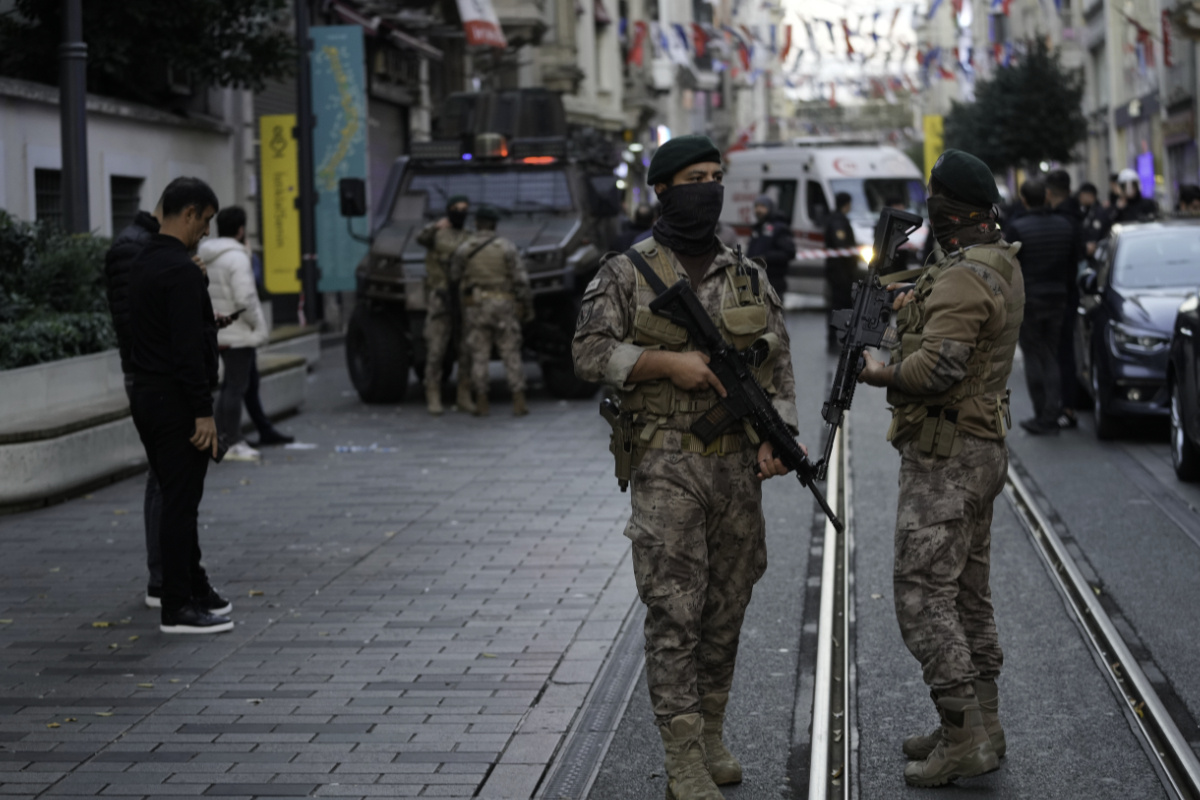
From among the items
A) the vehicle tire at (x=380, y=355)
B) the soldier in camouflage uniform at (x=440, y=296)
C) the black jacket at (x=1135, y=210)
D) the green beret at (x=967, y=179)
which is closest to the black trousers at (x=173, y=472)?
the green beret at (x=967, y=179)

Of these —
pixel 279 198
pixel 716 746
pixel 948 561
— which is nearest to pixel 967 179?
pixel 948 561

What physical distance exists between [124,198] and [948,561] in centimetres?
1583

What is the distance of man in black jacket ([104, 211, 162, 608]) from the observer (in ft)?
22.6

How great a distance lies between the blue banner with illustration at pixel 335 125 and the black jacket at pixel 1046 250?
12530 millimetres

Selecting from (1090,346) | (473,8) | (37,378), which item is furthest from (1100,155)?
(37,378)

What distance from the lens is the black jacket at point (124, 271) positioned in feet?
22.5

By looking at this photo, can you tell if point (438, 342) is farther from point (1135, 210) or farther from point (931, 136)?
point (931, 136)

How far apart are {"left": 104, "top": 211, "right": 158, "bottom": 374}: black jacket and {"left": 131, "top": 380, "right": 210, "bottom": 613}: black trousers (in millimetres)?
252

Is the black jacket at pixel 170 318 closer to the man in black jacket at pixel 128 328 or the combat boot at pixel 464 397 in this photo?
the man in black jacket at pixel 128 328

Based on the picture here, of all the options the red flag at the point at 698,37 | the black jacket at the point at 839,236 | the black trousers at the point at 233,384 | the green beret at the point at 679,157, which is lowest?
the black trousers at the point at 233,384

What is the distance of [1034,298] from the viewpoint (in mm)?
11562

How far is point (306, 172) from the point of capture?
20.8 m

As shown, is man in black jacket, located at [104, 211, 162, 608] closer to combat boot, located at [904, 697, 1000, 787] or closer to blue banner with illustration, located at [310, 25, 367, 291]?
combat boot, located at [904, 697, 1000, 787]

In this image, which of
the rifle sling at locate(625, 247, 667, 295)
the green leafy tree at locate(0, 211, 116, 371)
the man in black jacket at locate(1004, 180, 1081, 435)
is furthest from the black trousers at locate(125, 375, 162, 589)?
the man in black jacket at locate(1004, 180, 1081, 435)
